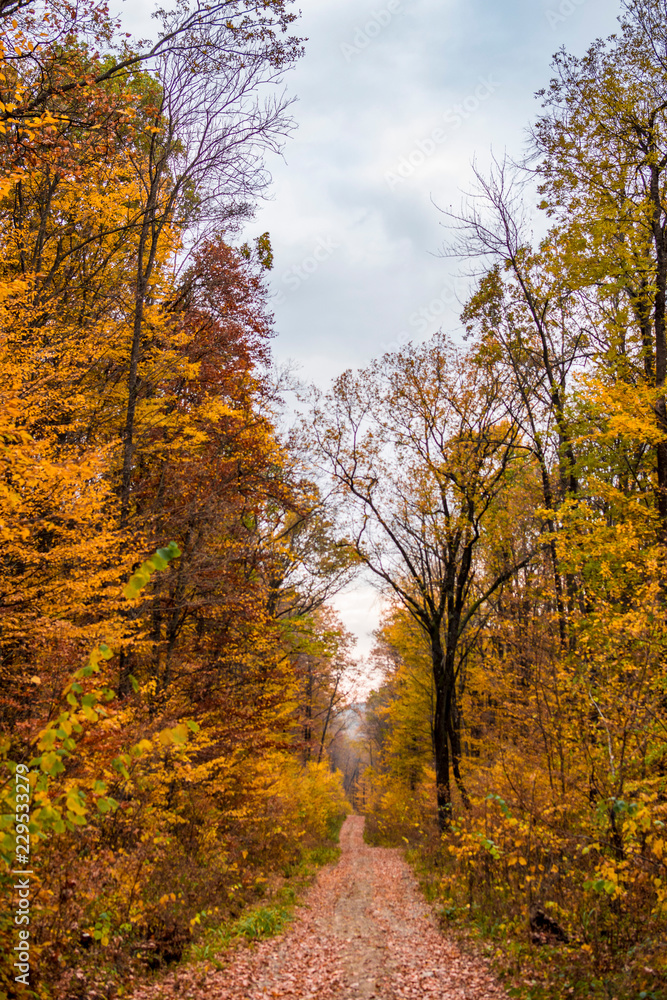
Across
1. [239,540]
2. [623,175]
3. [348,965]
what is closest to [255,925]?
[348,965]

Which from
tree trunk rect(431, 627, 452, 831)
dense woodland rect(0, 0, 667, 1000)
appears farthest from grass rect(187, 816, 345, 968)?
tree trunk rect(431, 627, 452, 831)

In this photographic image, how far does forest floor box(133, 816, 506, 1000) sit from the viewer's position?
6.14 m

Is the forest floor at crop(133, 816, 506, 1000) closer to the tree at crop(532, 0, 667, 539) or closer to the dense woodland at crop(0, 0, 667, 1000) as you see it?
the dense woodland at crop(0, 0, 667, 1000)

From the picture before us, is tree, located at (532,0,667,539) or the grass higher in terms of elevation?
tree, located at (532,0,667,539)

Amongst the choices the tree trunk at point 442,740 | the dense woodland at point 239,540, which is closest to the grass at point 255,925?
the dense woodland at point 239,540

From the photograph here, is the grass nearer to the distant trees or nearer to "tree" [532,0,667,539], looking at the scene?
the distant trees

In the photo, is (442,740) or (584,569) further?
(442,740)

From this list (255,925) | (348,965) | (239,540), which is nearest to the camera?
(348,965)

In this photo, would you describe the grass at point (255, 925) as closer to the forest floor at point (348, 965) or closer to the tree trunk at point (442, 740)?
the forest floor at point (348, 965)

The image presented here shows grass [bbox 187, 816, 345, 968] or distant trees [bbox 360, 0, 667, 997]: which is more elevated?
distant trees [bbox 360, 0, 667, 997]

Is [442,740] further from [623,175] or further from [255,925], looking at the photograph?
[623,175]

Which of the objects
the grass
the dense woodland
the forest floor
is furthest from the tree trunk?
the grass

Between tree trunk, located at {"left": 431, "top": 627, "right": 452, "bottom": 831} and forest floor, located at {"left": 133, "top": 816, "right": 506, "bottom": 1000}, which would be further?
tree trunk, located at {"left": 431, "top": 627, "right": 452, "bottom": 831}

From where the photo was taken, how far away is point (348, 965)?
7332mm
